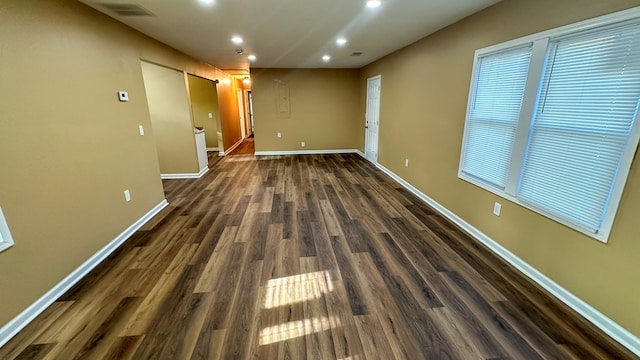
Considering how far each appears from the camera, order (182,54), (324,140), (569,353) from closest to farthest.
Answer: (569,353) → (182,54) → (324,140)

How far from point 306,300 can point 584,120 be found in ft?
7.95

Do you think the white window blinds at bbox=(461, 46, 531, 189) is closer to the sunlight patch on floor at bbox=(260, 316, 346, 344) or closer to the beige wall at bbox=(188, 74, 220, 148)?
the sunlight patch on floor at bbox=(260, 316, 346, 344)

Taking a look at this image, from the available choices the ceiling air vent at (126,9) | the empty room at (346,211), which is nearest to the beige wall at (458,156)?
the empty room at (346,211)

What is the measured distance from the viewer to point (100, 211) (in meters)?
2.63

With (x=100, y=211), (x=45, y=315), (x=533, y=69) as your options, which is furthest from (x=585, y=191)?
(x=100, y=211)

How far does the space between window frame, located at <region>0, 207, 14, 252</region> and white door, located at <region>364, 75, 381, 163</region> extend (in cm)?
569

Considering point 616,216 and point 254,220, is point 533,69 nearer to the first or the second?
point 616,216

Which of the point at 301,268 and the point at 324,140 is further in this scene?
the point at 324,140

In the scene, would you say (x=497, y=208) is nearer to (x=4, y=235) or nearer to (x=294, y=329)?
(x=294, y=329)

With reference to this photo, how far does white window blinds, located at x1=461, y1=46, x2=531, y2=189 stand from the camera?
2.41 metres

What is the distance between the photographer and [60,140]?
2.19m

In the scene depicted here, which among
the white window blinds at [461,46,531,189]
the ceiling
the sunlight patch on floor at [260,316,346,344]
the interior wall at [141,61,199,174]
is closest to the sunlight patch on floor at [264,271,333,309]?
the sunlight patch on floor at [260,316,346,344]

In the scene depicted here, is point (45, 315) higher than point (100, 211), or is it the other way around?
point (100, 211)

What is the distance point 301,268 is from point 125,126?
8.76 feet
